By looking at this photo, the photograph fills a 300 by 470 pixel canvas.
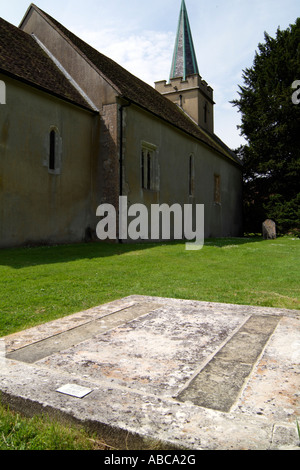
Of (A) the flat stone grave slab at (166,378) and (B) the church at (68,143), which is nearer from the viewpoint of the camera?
(A) the flat stone grave slab at (166,378)

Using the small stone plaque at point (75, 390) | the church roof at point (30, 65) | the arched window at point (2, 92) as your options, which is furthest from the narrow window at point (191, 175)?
the small stone plaque at point (75, 390)

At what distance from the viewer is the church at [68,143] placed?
11633 millimetres

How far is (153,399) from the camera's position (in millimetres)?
1801

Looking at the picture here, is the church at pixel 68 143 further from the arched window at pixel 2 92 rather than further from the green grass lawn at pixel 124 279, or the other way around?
the green grass lawn at pixel 124 279

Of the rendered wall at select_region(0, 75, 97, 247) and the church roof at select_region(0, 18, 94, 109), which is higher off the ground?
Answer: the church roof at select_region(0, 18, 94, 109)

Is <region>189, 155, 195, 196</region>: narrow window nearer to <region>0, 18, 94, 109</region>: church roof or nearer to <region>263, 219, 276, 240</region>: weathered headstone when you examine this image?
<region>263, 219, 276, 240</region>: weathered headstone

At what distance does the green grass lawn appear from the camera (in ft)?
15.5

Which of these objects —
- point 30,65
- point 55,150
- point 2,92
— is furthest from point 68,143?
point 30,65

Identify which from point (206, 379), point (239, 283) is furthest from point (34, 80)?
point (206, 379)

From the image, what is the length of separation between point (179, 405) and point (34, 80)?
12975mm

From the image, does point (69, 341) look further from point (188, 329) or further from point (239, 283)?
point (239, 283)

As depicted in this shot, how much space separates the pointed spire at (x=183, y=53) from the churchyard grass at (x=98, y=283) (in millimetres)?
21715

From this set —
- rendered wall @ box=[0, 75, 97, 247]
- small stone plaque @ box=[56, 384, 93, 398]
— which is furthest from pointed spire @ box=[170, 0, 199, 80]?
small stone plaque @ box=[56, 384, 93, 398]

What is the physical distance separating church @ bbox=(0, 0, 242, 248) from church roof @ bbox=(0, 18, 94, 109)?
0.18 feet
